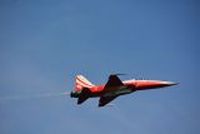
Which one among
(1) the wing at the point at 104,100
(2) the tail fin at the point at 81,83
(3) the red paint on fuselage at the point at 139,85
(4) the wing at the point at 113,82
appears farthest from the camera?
(1) the wing at the point at 104,100

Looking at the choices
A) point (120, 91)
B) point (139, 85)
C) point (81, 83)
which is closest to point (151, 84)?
point (139, 85)

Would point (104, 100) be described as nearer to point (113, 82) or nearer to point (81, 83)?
point (81, 83)

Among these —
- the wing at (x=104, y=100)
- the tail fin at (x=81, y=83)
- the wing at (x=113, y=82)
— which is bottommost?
the wing at (x=104, y=100)

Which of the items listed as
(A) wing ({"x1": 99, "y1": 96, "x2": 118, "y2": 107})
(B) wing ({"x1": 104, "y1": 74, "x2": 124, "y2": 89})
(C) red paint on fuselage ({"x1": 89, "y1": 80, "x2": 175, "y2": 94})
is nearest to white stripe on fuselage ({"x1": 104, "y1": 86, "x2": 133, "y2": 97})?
(C) red paint on fuselage ({"x1": 89, "y1": 80, "x2": 175, "y2": 94})

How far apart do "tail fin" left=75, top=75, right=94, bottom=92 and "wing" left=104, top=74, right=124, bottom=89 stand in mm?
6096

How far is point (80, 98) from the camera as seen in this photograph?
5094 inches

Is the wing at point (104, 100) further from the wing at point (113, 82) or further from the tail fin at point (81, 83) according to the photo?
the wing at point (113, 82)

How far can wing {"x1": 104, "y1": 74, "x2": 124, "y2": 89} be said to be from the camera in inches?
4948

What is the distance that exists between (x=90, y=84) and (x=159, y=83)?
1462 centimetres

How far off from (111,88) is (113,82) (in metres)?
1.72

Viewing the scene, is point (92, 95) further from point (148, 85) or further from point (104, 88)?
point (148, 85)

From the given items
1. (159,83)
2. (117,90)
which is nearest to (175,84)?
(159,83)

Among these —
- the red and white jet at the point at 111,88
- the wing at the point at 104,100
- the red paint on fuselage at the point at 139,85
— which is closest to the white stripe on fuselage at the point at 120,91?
the red and white jet at the point at 111,88

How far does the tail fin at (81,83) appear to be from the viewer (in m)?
132
